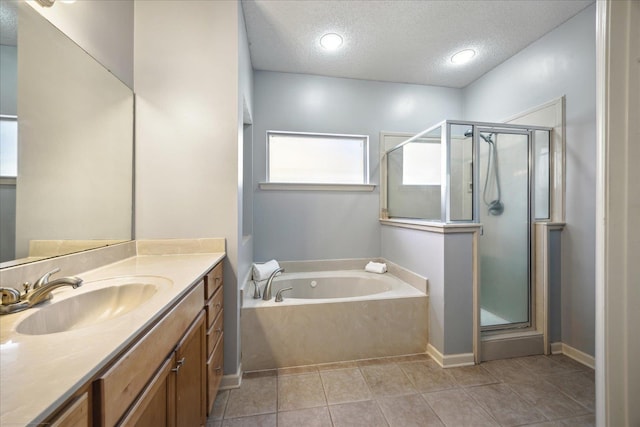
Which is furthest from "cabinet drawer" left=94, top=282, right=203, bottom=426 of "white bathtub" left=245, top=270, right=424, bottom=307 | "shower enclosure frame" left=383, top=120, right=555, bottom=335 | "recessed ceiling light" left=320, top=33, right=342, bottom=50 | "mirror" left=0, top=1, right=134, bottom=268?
"recessed ceiling light" left=320, top=33, right=342, bottom=50

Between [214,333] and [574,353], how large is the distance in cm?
262

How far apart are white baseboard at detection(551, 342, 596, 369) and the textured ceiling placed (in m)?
2.54

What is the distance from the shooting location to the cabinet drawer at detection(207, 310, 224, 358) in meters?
1.30

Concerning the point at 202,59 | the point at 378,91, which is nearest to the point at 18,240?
the point at 202,59

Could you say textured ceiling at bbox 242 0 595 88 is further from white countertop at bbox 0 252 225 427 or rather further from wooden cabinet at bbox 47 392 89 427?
wooden cabinet at bbox 47 392 89 427

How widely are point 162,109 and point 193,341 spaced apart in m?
1.41

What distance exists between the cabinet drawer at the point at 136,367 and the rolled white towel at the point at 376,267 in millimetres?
1969

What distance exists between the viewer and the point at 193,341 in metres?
1.09

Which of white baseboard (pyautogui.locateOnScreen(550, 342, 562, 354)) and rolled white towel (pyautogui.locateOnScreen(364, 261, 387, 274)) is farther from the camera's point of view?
rolled white towel (pyautogui.locateOnScreen(364, 261, 387, 274))

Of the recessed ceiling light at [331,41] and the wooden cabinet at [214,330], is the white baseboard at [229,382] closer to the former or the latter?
the wooden cabinet at [214,330]

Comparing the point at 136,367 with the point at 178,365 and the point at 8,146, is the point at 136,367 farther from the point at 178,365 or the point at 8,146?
the point at 8,146

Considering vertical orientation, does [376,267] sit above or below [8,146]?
below

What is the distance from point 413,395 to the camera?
1.55 m

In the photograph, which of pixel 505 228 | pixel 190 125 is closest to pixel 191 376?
pixel 190 125
